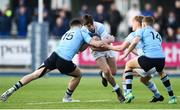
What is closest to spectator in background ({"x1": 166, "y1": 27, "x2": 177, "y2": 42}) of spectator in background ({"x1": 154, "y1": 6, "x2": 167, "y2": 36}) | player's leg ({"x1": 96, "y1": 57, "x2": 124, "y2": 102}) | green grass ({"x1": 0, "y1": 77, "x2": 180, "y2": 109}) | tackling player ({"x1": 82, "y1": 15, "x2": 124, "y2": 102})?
spectator in background ({"x1": 154, "y1": 6, "x2": 167, "y2": 36})

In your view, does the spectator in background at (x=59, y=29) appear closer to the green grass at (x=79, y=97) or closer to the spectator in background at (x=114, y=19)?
the spectator in background at (x=114, y=19)

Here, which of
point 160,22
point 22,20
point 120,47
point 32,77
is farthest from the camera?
point 160,22

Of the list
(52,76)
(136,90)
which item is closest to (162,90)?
(136,90)

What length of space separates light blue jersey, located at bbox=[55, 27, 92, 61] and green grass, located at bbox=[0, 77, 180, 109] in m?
1.10

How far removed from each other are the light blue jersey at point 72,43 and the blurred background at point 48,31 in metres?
12.5

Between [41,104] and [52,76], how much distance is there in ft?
44.7

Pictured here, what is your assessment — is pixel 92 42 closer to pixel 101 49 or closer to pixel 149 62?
pixel 101 49

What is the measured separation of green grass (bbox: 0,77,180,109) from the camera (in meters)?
16.9

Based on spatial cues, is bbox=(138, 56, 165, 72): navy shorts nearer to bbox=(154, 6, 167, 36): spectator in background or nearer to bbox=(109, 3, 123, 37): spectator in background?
bbox=(109, 3, 123, 37): spectator in background

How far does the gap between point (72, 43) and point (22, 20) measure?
1666 centimetres

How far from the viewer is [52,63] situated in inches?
711

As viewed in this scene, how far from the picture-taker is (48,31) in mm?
31875

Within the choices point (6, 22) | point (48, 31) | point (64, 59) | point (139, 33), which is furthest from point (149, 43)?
point (6, 22)

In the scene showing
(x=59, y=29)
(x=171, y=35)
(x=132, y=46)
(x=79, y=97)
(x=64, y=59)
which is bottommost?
(x=171, y=35)
